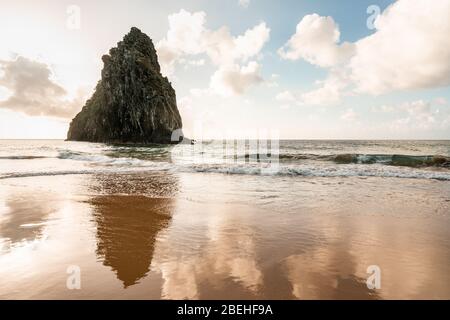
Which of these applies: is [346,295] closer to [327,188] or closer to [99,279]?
[99,279]

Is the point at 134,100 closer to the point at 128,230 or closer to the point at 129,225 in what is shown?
the point at 129,225

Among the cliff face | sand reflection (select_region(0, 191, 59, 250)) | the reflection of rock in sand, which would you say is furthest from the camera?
the cliff face

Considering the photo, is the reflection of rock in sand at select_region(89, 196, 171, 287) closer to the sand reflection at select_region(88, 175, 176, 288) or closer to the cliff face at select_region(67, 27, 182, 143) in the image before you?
the sand reflection at select_region(88, 175, 176, 288)

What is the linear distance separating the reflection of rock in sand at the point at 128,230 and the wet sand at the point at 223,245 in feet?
0.07

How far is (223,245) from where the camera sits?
487 centimetres

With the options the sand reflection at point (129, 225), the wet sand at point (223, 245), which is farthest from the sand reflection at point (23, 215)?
the sand reflection at point (129, 225)

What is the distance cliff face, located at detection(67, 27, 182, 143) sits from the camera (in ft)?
248

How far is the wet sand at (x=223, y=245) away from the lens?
3.41 meters

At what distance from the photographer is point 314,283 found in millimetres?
3533

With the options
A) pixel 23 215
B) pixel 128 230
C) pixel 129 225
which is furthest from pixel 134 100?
pixel 128 230

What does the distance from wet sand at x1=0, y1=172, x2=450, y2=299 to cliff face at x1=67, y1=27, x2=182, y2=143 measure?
68064 mm

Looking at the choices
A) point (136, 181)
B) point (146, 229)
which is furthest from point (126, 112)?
point (146, 229)

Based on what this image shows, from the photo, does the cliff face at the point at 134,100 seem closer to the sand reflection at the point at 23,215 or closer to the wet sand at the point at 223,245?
the sand reflection at the point at 23,215

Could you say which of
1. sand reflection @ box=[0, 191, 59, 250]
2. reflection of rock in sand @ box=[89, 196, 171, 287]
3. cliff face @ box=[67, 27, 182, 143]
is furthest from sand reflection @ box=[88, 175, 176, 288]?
cliff face @ box=[67, 27, 182, 143]
